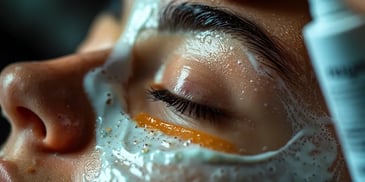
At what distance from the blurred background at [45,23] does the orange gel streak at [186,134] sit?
3.12ft

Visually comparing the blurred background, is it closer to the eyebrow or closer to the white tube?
the eyebrow

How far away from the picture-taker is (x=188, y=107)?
25.5 inches

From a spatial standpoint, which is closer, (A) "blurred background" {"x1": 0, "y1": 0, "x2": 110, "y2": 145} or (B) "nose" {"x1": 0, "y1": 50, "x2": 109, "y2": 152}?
(B) "nose" {"x1": 0, "y1": 50, "x2": 109, "y2": 152}

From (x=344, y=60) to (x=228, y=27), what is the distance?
0.85 feet

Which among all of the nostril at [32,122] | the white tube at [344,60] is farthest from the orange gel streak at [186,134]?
the white tube at [344,60]

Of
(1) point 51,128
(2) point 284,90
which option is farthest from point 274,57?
(1) point 51,128

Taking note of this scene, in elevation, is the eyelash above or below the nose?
above

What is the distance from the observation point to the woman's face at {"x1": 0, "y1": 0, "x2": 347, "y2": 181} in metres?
0.61

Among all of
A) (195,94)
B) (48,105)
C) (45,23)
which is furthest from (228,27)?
(45,23)

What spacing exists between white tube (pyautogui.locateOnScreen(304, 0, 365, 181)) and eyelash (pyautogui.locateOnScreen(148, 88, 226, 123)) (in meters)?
0.23

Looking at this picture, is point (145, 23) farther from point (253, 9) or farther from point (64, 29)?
point (64, 29)

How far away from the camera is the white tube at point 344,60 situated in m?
0.40

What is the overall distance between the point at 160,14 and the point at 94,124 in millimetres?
163

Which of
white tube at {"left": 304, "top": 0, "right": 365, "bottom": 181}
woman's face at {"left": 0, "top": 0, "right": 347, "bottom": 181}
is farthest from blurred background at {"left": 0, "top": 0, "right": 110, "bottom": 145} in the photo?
white tube at {"left": 304, "top": 0, "right": 365, "bottom": 181}
